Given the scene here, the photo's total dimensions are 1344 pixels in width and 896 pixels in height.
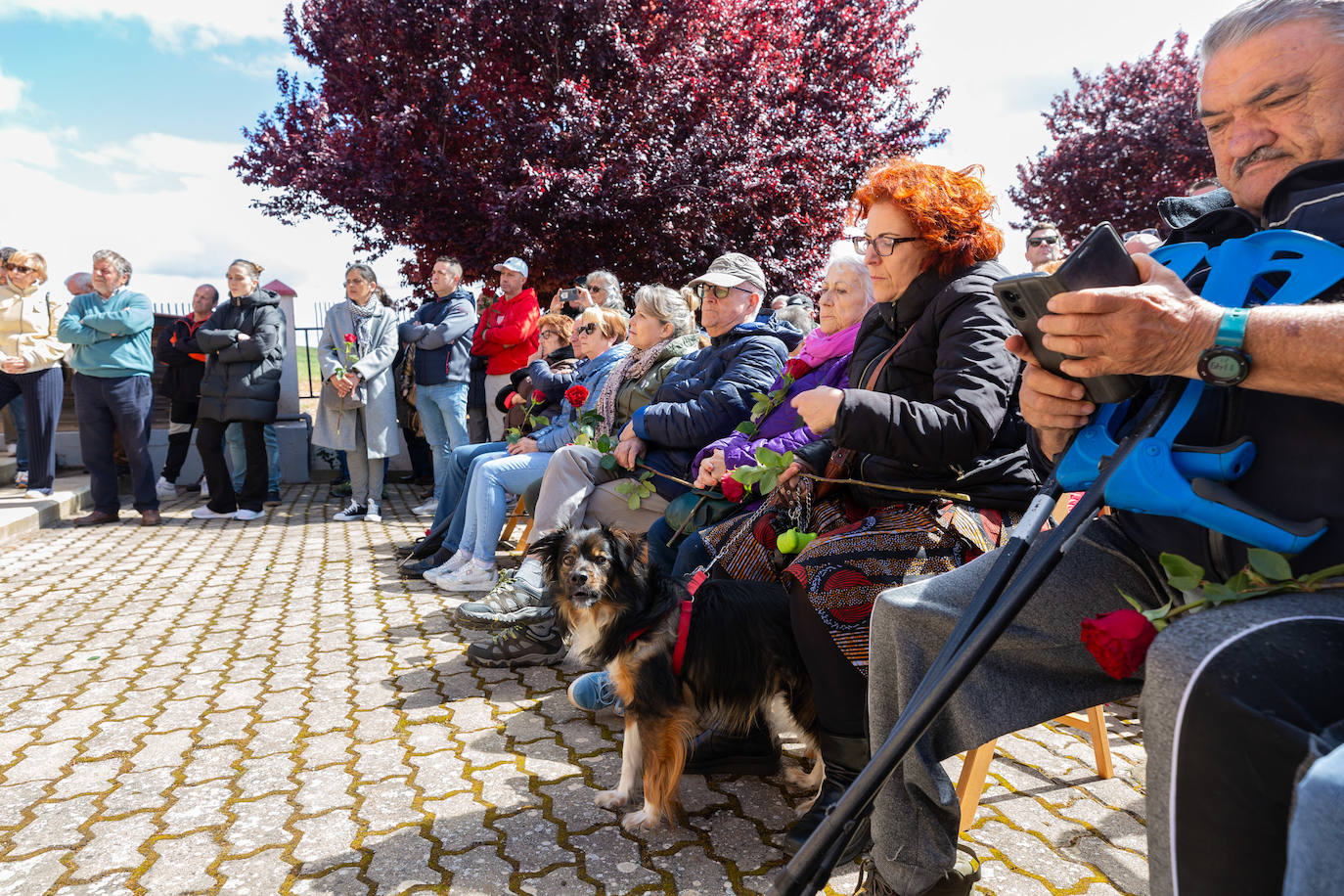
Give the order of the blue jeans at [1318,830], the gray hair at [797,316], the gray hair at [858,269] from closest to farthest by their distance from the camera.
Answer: the blue jeans at [1318,830]
the gray hair at [858,269]
the gray hair at [797,316]

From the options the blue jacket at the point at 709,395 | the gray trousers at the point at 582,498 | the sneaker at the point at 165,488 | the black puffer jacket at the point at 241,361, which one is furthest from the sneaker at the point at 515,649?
the sneaker at the point at 165,488

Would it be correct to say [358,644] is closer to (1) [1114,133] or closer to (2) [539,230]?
(2) [539,230]

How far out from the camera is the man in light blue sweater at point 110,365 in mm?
7207

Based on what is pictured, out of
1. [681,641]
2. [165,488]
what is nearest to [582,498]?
[681,641]

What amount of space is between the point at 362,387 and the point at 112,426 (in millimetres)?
2267

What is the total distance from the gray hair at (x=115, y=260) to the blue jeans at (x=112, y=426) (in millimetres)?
971

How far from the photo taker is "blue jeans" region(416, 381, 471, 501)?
304 inches

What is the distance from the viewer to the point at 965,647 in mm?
1285

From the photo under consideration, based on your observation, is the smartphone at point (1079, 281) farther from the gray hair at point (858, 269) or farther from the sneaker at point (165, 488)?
the sneaker at point (165, 488)

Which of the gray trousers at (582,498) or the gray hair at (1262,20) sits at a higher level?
the gray hair at (1262,20)

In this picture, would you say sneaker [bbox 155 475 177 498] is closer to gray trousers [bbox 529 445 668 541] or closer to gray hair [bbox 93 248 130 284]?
gray hair [bbox 93 248 130 284]

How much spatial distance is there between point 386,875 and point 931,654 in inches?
63.9

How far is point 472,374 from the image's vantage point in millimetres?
8711

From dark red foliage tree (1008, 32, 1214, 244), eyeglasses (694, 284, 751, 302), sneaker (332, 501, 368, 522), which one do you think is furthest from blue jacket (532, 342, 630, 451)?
dark red foliage tree (1008, 32, 1214, 244)
